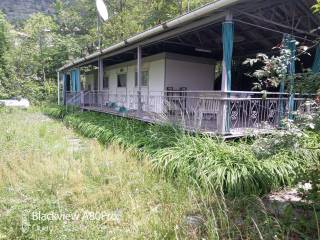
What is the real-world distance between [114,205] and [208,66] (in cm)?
998

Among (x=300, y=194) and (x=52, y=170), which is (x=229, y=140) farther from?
(x=52, y=170)

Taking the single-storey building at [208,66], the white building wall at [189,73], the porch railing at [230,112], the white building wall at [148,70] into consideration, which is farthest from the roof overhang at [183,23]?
the white building wall at [189,73]

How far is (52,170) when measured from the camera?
17.0 ft

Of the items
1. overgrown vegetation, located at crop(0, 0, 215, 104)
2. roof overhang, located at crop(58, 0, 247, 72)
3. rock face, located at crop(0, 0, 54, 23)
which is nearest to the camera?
roof overhang, located at crop(58, 0, 247, 72)

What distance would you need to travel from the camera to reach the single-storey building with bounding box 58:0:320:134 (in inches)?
239

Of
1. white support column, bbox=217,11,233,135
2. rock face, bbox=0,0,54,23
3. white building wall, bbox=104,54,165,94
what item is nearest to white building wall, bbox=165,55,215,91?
white building wall, bbox=104,54,165,94

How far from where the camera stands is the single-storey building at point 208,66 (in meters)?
6.06

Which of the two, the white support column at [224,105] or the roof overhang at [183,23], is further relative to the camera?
the white support column at [224,105]

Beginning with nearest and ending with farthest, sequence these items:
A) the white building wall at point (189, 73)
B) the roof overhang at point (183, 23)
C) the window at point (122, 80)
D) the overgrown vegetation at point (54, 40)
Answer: the roof overhang at point (183, 23)
the white building wall at point (189, 73)
the window at point (122, 80)
the overgrown vegetation at point (54, 40)

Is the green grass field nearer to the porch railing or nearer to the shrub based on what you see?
the shrub

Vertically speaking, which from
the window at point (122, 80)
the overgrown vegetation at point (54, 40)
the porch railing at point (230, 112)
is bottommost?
the porch railing at point (230, 112)

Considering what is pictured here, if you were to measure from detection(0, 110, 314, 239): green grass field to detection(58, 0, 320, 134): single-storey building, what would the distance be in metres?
1.58

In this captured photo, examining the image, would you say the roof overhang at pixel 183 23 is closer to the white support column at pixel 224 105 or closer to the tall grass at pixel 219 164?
the white support column at pixel 224 105

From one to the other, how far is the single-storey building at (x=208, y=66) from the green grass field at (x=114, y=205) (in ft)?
5.19
